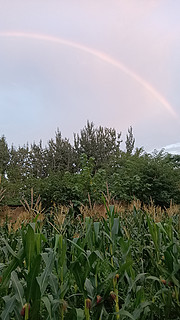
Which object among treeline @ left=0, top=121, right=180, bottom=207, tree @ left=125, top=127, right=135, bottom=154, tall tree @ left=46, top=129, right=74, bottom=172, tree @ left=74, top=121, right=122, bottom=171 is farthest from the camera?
tree @ left=125, top=127, right=135, bottom=154

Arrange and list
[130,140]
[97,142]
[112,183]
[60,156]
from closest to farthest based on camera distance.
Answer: [112,183] < [60,156] < [97,142] < [130,140]

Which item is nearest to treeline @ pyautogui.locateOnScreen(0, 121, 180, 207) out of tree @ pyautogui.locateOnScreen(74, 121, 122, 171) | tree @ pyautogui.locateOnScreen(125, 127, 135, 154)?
tree @ pyautogui.locateOnScreen(74, 121, 122, 171)

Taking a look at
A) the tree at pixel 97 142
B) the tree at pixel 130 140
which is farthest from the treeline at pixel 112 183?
the tree at pixel 130 140

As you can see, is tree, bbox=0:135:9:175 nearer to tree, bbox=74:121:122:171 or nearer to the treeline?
tree, bbox=74:121:122:171

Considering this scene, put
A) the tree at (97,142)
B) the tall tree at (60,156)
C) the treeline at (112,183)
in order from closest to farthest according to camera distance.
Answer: the treeline at (112,183) < the tall tree at (60,156) < the tree at (97,142)

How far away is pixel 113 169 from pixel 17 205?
230 inches

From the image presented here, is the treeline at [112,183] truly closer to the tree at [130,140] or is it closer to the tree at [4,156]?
the tree at [130,140]

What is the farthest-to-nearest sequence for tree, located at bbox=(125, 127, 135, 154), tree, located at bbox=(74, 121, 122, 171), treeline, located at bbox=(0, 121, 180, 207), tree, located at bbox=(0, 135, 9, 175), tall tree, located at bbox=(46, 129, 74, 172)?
tree, located at bbox=(125, 127, 135, 154) < tree, located at bbox=(74, 121, 122, 171) < tree, located at bbox=(0, 135, 9, 175) < tall tree, located at bbox=(46, 129, 74, 172) < treeline, located at bbox=(0, 121, 180, 207)

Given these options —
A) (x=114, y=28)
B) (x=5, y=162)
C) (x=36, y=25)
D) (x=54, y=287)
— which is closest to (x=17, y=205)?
(x=36, y=25)

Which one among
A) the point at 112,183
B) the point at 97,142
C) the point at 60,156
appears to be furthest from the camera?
the point at 97,142

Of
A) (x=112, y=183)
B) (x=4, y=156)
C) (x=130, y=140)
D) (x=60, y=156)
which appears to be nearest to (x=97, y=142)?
(x=60, y=156)

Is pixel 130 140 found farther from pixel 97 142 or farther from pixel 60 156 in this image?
pixel 60 156

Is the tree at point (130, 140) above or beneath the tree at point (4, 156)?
above

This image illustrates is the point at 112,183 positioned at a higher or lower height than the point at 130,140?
lower
